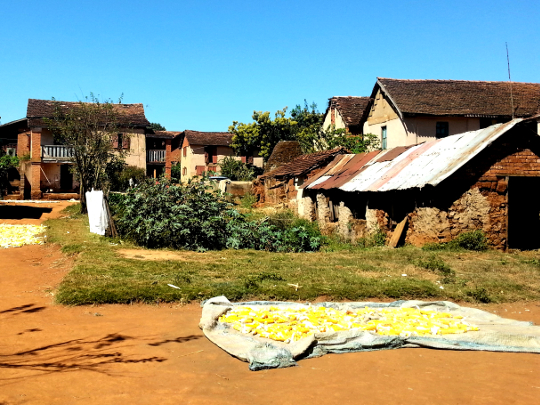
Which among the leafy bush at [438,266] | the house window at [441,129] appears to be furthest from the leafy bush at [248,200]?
the leafy bush at [438,266]

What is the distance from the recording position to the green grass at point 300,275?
29.6 ft

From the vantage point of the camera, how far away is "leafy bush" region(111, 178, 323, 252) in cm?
1447

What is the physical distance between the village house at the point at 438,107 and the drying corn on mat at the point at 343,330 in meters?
21.3

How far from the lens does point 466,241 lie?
1377 centimetres

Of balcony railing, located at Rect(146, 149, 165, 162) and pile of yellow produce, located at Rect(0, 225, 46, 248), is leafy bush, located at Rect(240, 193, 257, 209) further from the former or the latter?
balcony railing, located at Rect(146, 149, 165, 162)

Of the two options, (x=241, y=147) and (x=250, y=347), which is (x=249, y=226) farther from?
(x=241, y=147)

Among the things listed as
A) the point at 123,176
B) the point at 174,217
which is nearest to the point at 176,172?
the point at 123,176

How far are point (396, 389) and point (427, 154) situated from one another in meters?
12.0

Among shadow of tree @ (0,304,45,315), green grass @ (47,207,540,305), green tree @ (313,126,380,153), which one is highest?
green tree @ (313,126,380,153)

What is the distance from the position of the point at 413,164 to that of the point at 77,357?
12185 mm

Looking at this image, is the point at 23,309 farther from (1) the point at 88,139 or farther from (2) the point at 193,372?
(1) the point at 88,139

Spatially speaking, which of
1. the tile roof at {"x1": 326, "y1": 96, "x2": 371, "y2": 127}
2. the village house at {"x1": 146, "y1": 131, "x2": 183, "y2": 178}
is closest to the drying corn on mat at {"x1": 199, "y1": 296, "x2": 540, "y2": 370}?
the tile roof at {"x1": 326, "y1": 96, "x2": 371, "y2": 127}

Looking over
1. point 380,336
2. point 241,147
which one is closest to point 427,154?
point 380,336

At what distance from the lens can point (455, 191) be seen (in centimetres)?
1394
